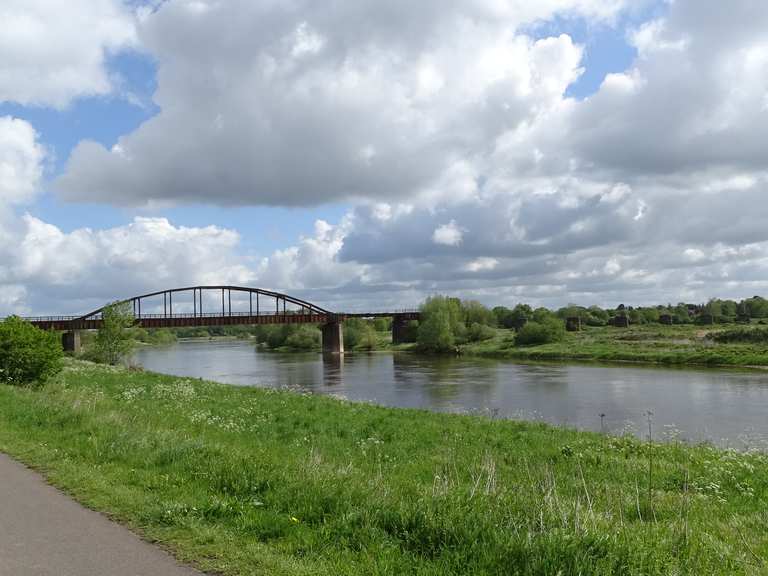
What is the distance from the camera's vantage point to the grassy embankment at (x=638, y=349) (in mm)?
57312

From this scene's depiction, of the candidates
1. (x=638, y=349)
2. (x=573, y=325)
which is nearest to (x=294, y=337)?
(x=573, y=325)

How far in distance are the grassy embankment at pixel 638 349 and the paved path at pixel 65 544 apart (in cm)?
5852

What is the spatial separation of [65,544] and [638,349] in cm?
6949

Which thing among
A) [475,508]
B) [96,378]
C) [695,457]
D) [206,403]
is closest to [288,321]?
[96,378]

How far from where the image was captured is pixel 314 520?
6.60 m

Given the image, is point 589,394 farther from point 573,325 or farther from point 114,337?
point 573,325

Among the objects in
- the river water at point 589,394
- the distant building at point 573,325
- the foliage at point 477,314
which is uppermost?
the foliage at point 477,314

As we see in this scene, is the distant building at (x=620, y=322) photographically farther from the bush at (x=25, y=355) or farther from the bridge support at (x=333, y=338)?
the bush at (x=25, y=355)

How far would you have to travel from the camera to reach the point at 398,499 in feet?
22.6

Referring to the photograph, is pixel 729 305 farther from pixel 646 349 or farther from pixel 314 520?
pixel 314 520

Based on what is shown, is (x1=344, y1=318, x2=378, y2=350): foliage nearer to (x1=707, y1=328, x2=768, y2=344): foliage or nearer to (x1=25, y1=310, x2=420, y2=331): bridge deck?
(x1=25, y1=310, x2=420, y2=331): bridge deck

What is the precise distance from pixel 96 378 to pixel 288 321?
2770 inches

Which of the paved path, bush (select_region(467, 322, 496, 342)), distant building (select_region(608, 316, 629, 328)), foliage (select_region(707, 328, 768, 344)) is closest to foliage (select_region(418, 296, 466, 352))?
bush (select_region(467, 322, 496, 342))

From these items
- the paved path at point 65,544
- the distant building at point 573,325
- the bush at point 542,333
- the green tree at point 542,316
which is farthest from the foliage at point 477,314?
the paved path at point 65,544
